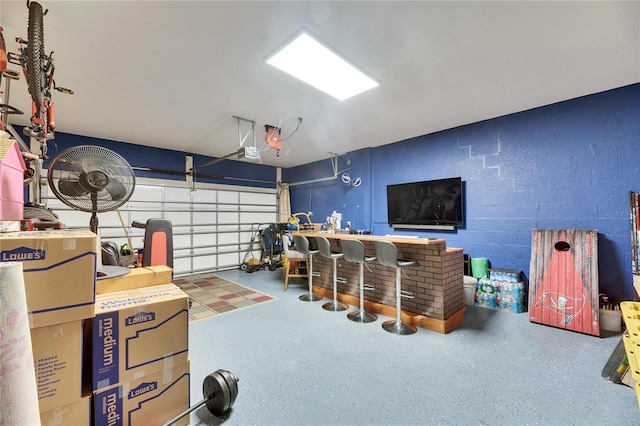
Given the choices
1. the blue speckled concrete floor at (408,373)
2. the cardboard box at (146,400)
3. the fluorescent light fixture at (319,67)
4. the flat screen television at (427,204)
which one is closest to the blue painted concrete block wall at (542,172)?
the flat screen television at (427,204)

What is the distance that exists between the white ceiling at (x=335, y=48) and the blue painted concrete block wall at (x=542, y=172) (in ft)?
0.89

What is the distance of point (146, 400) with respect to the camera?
1173 millimetres

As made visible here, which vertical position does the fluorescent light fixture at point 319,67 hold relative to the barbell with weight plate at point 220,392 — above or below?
above

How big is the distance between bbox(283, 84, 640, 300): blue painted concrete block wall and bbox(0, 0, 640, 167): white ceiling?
270mm

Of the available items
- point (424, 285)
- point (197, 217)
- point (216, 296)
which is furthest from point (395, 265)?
point (197, 217)

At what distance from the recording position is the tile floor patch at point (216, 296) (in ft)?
11.6

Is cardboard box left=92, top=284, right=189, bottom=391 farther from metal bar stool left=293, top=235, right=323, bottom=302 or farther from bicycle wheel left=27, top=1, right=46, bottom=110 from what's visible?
metal bar stool left=293, top=235, right=323, bottom=302

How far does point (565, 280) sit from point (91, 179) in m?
4.48

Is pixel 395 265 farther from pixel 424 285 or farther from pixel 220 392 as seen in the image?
pixel 220 392

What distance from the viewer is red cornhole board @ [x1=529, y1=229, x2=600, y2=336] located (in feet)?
9.07

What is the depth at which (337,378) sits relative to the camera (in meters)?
2.03

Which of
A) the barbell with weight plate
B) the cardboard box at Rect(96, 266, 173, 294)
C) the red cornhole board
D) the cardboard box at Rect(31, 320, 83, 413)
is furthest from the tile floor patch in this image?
the red cornhole board

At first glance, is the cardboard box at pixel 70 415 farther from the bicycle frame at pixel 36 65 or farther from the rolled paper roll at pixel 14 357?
the bicycle frame at pixel 36 65

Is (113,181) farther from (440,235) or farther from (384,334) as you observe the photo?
(440,235)
